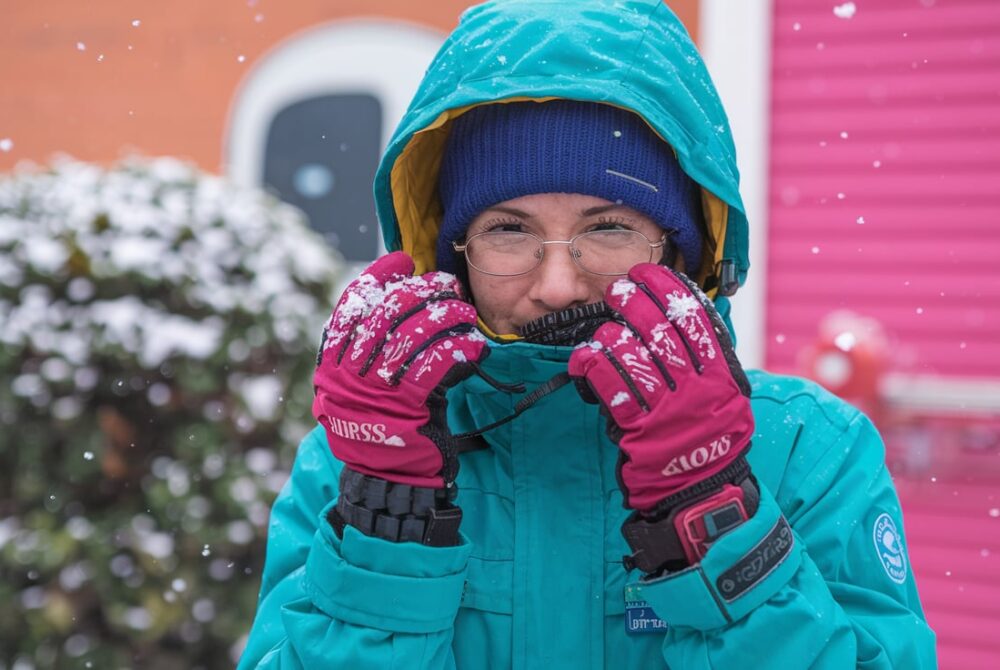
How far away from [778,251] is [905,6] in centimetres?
123

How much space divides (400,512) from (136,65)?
545cm

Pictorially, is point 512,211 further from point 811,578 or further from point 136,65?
point 136,65

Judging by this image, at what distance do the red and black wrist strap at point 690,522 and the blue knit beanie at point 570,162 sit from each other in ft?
1.65

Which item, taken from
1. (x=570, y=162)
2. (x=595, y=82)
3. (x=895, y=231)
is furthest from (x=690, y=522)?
(x=895, y=231)

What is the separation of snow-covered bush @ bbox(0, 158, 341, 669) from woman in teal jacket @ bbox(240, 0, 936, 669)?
1431 mm

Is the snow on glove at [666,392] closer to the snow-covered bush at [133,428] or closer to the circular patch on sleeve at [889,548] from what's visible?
the circular patch on sleeve at [889,548]

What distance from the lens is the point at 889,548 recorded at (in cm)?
145

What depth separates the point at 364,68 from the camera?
5434mm

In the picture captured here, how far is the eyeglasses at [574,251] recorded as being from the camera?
1577mm

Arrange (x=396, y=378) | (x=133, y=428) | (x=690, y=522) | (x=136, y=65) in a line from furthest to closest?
(x=136, y=65)
(x=133, y=428)
(x=396, y=378)
(x=690, y=522)

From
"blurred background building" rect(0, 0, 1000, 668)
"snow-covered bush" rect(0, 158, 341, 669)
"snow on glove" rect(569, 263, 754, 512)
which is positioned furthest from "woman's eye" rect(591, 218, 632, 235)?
"blurred background building" rect(0, 0, 1000, 668)

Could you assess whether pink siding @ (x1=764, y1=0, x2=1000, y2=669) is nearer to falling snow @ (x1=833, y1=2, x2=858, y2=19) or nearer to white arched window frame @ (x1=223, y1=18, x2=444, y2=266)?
falling snow @ (x1=833, y1=2, x2=858, y2=19)

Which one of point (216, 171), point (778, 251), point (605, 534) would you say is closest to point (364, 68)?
point (216, 171)

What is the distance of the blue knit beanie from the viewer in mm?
1571
